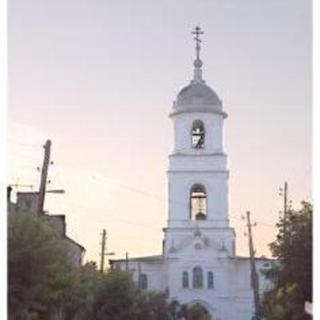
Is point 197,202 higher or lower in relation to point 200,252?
higher

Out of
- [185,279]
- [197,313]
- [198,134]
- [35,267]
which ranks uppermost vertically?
[198,134]

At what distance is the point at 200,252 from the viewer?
17469 millimetres

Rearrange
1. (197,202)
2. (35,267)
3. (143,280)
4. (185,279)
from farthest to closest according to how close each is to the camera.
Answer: (185,279)
(197,202)
(143,280)
(35,267)

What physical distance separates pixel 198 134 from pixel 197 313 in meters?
1.95

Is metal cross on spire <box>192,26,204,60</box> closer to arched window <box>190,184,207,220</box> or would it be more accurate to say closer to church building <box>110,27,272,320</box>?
church building <box>110,27,272,320</box>

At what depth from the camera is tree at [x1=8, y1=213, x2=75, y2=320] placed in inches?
177

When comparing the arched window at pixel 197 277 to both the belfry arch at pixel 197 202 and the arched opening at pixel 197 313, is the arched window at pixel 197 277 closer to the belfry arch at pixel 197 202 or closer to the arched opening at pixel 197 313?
the belfry arch at pixel 197 202

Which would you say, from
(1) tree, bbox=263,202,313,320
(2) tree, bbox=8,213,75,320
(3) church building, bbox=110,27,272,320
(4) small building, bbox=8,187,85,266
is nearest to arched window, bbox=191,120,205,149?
(3) church building, bbox=110,27,272,320

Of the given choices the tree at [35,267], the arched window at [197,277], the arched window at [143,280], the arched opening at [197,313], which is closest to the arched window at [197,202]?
the arched window at [143,280]

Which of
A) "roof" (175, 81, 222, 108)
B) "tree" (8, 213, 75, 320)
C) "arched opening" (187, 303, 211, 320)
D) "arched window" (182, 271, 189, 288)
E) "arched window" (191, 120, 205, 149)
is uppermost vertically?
"arched window" (191, 120, 205, 149)

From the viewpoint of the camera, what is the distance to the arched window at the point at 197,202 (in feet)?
37.0

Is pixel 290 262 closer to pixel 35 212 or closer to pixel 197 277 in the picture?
pixel 35 212

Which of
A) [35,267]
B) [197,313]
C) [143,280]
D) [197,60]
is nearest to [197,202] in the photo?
[143,280]
